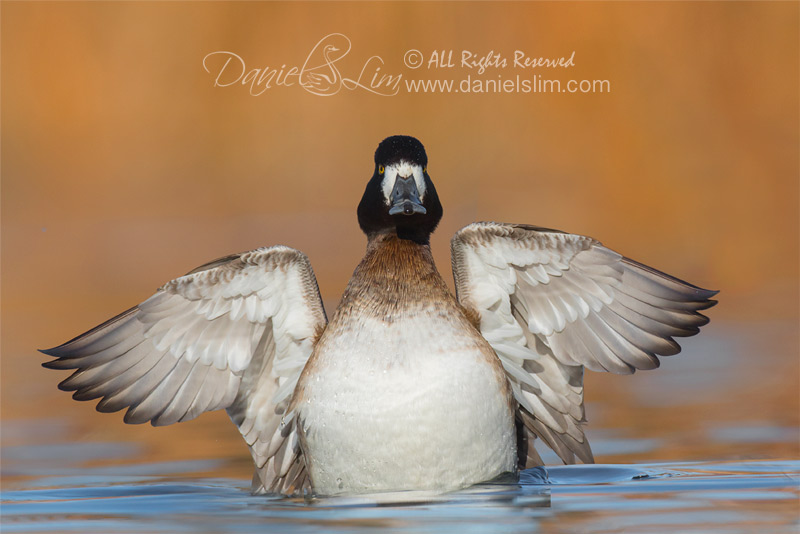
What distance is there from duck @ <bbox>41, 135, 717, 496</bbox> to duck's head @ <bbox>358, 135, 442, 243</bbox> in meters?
0.01

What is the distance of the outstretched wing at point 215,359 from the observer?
6852mm

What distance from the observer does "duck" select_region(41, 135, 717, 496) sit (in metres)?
6.18

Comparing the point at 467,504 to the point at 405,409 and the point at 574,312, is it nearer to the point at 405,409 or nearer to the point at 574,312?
the point at 405,409

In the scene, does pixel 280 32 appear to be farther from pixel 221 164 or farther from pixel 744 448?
pixel 744 448

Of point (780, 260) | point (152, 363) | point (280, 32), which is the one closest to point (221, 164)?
point (280, 32)

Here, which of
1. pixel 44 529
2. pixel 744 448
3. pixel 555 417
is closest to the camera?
pixel 44 529

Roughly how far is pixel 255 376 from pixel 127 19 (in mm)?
15633

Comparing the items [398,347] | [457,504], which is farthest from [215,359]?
[457,504]

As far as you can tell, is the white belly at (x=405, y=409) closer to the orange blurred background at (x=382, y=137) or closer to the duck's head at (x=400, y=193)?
the duck's head at (x=400, y=193)

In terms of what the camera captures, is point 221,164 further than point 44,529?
Yes

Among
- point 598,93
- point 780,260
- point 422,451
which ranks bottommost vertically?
point 422,451

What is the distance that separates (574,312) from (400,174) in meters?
1.35

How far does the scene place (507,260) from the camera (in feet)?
21.9

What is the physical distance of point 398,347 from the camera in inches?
245
